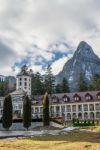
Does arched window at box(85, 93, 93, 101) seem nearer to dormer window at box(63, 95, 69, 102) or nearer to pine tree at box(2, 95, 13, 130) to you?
dormer window at box(63, 95, 69, 102)

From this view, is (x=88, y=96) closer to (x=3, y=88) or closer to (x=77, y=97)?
(x=77, y=97)

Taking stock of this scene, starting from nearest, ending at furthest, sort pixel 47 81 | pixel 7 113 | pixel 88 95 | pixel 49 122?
pixel 7 113 < pixel 49 122 < pixel 88 95 < pixel 47 81

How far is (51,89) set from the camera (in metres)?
143

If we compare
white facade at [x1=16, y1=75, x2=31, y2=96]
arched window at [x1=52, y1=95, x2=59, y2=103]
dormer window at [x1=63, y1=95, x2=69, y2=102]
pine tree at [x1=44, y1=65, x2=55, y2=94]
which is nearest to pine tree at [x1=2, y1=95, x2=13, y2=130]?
dormer window at [x1=63, y1=95, x2=69, y2=102]

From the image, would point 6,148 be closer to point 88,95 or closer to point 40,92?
point 88,95

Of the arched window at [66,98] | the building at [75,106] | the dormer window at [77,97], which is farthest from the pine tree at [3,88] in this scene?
the dormer window at [77,97]

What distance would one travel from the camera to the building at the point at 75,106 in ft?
371

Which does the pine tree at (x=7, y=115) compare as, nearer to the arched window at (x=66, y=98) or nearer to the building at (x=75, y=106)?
the building at (x=75, y=106)

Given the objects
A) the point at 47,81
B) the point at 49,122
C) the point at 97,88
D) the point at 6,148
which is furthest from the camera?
the point at 47,81

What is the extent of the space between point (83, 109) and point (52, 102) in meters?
10.1

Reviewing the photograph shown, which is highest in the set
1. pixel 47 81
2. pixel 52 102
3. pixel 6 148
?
pixel 47 81

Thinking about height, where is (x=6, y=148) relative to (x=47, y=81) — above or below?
below

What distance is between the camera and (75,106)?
116m

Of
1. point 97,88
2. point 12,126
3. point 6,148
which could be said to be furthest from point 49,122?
point 97,88
